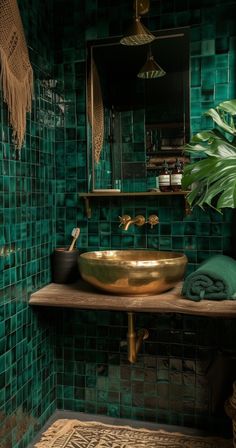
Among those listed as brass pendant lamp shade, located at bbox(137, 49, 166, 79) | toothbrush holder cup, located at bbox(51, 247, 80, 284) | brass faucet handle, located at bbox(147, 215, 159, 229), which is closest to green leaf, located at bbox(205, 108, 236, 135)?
brass pendant lamp shade, located at bbox(137, 49, 166, 79)

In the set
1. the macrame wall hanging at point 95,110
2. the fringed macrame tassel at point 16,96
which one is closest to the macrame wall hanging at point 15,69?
the fringed macrame tassel at point 16,96

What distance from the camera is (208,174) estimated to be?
59.7 inches

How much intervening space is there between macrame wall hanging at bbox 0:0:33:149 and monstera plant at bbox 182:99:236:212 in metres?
0.72

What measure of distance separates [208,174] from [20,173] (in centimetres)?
81

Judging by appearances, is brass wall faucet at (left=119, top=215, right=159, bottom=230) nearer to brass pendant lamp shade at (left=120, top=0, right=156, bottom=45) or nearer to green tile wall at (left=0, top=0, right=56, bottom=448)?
green tile wall at (left=0, top=0, right=56, bottom=448)

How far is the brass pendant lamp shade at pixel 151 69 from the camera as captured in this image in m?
2.10

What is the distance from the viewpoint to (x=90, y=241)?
2229 millimetres

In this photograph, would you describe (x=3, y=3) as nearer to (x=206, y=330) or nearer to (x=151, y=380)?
(x=206, y=330)

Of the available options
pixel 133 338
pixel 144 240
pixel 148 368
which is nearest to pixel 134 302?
pixel 133 338

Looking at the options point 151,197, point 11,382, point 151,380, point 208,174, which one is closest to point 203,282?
point 208,174

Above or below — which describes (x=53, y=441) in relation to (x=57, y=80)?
below

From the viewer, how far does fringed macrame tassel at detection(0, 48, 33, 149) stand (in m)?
1.62

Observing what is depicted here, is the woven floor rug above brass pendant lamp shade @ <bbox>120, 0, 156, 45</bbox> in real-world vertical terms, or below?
below

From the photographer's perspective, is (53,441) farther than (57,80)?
No
